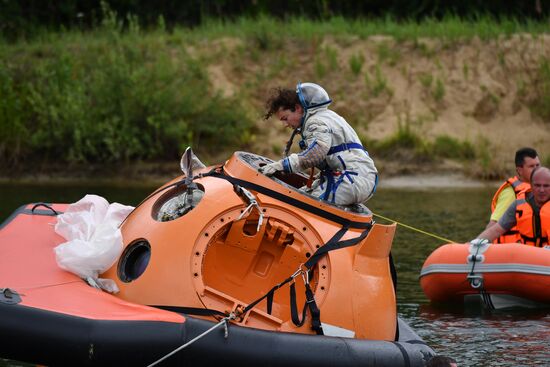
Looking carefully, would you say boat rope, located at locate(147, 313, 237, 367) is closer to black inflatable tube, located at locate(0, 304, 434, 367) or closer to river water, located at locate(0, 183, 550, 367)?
black inflatable tube, located at locate(0, 304, 434, 367)

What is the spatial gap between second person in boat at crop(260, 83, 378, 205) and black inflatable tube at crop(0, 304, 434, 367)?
1.37 metres

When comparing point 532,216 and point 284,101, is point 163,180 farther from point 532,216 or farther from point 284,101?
point 284,101

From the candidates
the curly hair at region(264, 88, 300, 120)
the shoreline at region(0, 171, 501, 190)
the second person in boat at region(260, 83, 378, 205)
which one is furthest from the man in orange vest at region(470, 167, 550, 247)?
the shoreline at region(0, 171, 501, 190)

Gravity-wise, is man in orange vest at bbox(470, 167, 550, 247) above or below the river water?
above

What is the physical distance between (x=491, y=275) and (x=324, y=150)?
129 inches

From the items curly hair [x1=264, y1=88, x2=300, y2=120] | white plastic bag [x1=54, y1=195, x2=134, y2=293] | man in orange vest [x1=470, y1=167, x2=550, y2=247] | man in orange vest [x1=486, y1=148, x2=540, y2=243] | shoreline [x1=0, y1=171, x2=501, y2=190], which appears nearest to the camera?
white plastic bag [x1=54, y1=195, x2=134, y2=293]

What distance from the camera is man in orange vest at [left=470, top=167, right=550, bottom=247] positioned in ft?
37.8

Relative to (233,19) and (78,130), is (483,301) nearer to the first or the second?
(78,130)

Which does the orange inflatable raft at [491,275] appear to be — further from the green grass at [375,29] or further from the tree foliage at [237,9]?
the tree foliage at [237,9]

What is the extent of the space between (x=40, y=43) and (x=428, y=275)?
52.9 feet

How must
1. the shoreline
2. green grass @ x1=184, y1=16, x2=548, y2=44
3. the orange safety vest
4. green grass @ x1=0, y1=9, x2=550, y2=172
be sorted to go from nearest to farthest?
1. the orange safety vest
2. the shoreline
3. green grass @ x1=0, y1=9, x2=550, y2=172
4. green grass @ x1=184, y1=16, x2=548, y2=44

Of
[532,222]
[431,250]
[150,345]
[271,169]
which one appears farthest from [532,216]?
[150,345]

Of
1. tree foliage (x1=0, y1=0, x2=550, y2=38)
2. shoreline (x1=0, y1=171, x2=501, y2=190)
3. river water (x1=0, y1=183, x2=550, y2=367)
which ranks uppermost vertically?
tree foliage (x1=0, y1=0, x2=550, y2=38)

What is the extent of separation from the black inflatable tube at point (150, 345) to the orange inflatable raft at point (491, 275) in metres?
3.63
